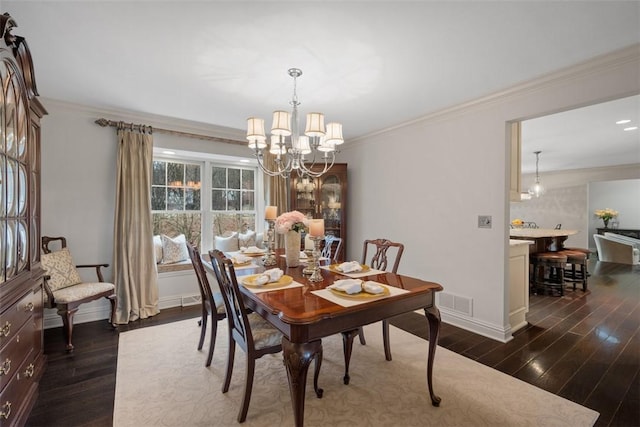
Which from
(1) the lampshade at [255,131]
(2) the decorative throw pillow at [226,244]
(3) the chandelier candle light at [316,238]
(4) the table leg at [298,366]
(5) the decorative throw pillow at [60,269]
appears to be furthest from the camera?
(2) the decorative throw pillow at [226,244]

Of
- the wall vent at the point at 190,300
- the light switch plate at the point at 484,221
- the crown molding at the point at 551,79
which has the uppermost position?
the crown molding at the point at 551,79

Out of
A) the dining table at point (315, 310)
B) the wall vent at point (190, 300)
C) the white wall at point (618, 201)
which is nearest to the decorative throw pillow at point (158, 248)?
the wall vent at point (190, 300)

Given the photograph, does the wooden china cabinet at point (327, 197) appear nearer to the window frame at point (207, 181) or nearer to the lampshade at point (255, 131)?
the window frame at point (207, 181)

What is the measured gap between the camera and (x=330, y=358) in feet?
8.04

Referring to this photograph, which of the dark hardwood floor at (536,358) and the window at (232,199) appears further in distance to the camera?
the window at (232,199)

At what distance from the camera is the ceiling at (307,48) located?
1708 millimetres

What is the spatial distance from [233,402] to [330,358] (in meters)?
0.88

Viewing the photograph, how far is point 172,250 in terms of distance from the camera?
3957mm

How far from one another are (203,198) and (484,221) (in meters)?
3.86

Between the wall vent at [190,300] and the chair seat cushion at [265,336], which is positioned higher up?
the chair seat cushion at [265,336]

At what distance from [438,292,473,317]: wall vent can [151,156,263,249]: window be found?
2920 millimetres

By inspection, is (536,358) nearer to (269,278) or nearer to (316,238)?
(316,238)

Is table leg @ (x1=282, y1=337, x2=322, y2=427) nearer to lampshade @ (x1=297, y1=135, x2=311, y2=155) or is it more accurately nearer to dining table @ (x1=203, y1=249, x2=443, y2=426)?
dining table @ (x1=203, y1=249, x2=443, y2=426)

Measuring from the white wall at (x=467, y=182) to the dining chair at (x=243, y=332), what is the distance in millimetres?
2084
